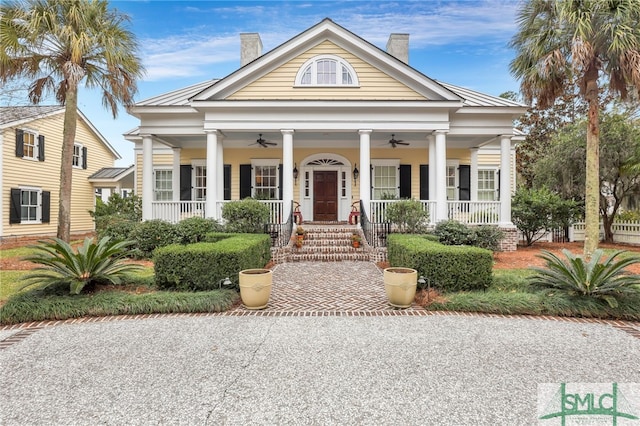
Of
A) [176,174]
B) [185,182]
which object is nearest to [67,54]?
[176,174]

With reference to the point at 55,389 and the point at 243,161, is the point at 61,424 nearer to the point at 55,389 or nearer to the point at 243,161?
the point at 55,389

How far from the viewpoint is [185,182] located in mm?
15039

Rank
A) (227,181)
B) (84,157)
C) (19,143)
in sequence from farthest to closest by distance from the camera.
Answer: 1. (84,157)
2. (19,143)
3. (227,181)

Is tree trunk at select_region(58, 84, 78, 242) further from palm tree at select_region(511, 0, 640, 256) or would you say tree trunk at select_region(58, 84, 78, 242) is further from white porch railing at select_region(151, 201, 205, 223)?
palm tree at select_region(511, 0, 640, 256)

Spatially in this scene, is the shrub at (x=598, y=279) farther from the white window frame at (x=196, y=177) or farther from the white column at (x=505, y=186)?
the white window frame at (x=196, y=177)

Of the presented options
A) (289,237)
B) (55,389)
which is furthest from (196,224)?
(55,389)

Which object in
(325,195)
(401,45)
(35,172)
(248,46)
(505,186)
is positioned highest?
(401,45)

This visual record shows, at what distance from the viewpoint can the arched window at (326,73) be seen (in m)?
12.6

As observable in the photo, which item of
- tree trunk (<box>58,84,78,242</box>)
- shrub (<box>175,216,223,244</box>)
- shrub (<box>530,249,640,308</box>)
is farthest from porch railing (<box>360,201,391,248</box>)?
tree trunk (<box>58,84,78,242</box>)

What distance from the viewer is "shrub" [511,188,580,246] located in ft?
42.1

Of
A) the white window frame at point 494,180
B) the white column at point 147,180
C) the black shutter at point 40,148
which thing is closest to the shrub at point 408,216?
the white window frame at point 494,180

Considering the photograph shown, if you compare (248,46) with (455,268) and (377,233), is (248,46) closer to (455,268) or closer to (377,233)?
(377,233)

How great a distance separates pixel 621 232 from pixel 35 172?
93.5 feet

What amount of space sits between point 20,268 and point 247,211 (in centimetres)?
615
